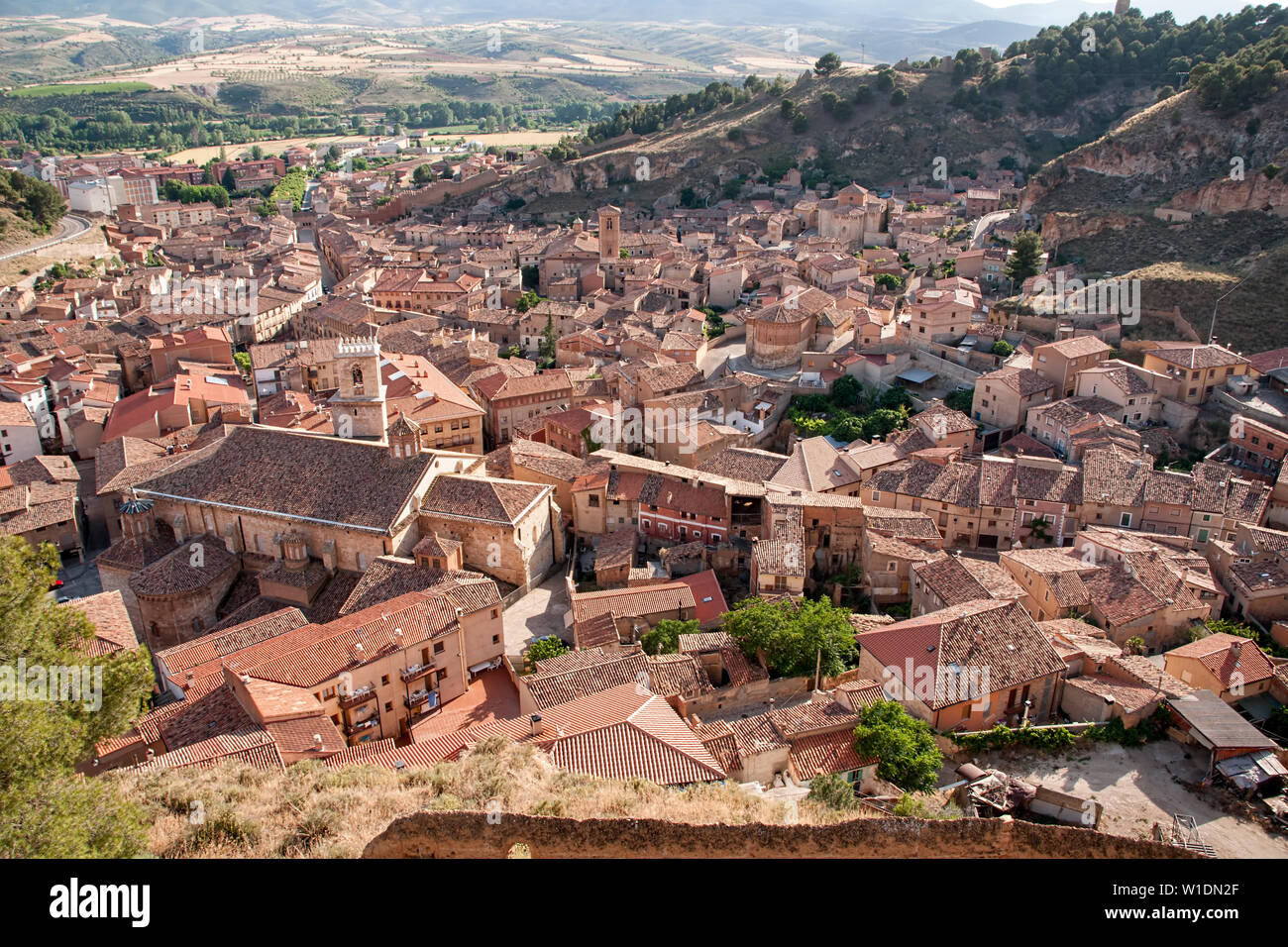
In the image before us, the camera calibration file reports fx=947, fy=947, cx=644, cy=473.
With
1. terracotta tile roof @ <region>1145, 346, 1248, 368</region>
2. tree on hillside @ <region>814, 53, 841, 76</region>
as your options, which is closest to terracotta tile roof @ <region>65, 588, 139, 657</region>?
terracotta tile roof @ <region>1145, 346, 1248, 368</region>

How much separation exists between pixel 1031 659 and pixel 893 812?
7.76 meters

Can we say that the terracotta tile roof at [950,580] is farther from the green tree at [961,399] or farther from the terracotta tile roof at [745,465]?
the green tree at [961,399]

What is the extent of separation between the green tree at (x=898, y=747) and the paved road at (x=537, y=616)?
961cm

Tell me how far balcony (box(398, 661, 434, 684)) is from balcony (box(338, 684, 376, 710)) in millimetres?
780

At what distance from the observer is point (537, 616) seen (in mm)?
27375

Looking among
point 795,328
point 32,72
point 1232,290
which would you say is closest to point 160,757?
point 795,328

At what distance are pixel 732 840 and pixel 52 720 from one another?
28.0 feet

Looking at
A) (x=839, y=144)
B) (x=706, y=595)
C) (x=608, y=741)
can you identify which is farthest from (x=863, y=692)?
(x=839, y=144)

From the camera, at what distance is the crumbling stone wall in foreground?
10.1 m

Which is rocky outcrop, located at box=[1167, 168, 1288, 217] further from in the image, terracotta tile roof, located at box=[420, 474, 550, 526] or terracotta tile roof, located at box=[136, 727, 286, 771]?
terracotta tile roof, located at box=[136, 727, 286, 771]

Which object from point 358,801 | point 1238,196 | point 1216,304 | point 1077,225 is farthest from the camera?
point 1077,225

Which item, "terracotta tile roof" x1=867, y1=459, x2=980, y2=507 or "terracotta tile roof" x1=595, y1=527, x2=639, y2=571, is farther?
"terracotta tile roof" x1=867, y1=459, x2=980, y2=507

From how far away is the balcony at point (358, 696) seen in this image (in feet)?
68.4

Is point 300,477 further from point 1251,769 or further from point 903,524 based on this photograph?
point 1251,769
